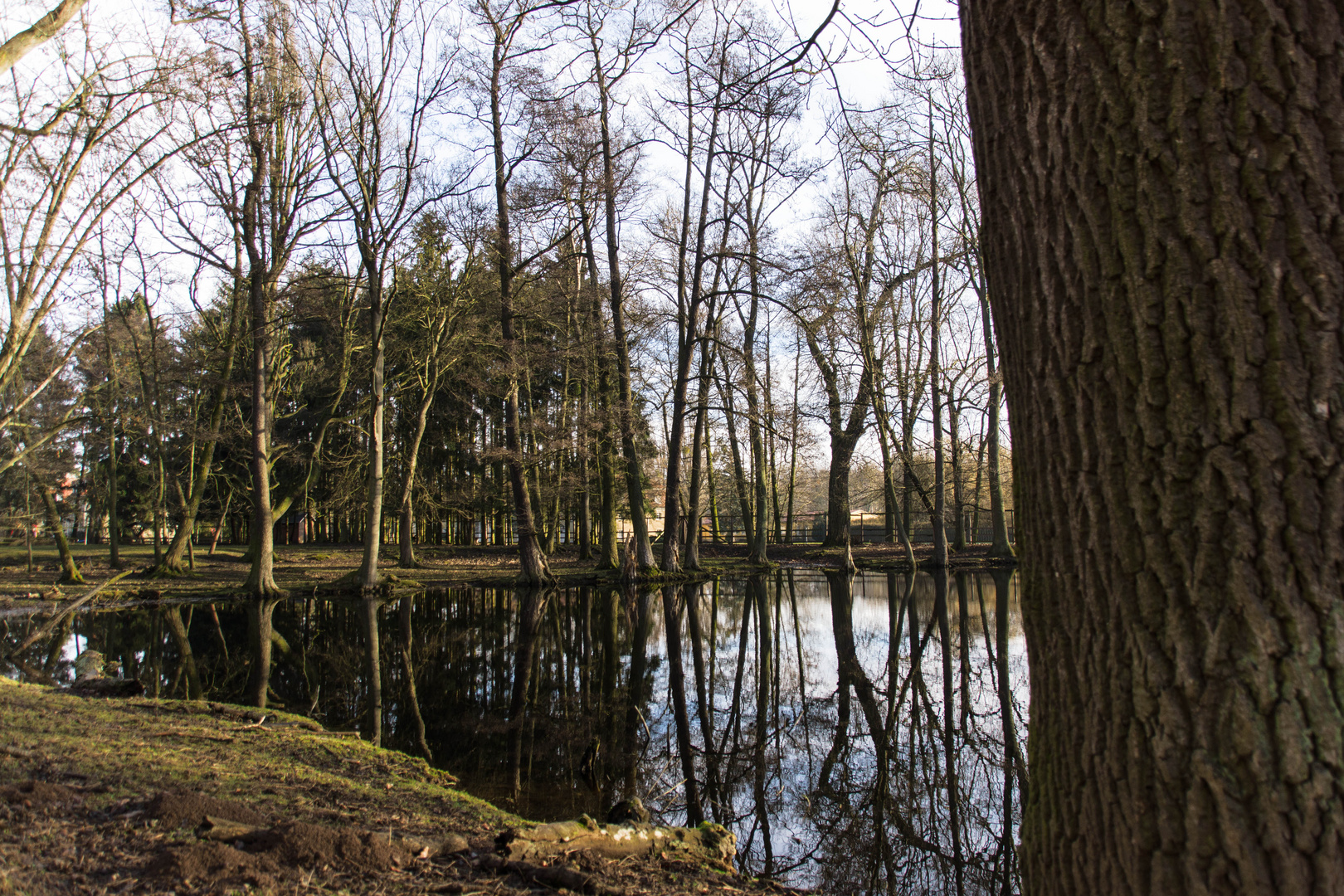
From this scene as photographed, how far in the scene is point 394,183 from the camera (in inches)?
666

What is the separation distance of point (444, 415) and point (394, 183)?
44.6 ft

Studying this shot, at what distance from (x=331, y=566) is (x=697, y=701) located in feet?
58.3

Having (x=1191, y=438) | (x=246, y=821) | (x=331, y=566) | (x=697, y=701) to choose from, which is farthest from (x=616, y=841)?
(x=331, y=566)

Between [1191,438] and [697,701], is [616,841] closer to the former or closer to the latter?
[1191,438]

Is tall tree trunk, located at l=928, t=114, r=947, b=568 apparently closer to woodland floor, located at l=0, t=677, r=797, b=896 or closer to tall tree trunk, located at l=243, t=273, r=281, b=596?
tall tree trunk, located at l=243, t=273, r=281, b=596

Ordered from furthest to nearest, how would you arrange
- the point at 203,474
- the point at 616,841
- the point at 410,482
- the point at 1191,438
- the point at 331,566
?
the point at 331,566
the point at 410,482
the point at 203,474
the point at 616,841
the point at 1191,438

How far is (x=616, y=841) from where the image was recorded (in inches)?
154

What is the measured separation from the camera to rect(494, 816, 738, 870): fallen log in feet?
11.8

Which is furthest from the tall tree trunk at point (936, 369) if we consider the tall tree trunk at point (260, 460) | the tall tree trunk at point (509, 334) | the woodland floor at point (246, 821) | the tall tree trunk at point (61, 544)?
the tall tree trunk at point (61, 544)

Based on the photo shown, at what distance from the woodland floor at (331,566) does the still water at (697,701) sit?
84.5 inches

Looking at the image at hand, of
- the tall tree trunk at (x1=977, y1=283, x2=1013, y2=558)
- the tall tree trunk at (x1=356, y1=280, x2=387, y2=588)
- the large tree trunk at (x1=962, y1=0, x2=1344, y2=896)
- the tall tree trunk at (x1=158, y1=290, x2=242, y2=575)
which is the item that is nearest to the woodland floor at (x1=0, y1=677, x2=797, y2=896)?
the large tree trunk at (x1=962, y1=0, x2=1344, y2=896)

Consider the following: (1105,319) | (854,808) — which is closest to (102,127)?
(854,808)

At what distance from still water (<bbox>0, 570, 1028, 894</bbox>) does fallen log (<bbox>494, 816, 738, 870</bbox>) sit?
0.75 ft

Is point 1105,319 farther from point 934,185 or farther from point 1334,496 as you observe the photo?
point 934,185
